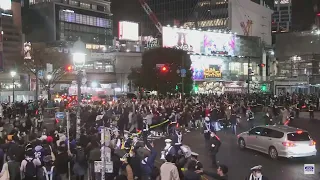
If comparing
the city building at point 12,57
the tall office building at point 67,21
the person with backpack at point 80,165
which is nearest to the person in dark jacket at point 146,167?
the person with backpack at point 80,165

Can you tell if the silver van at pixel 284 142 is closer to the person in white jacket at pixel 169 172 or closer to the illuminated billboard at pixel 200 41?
the person in white jacket at pixel 169 172

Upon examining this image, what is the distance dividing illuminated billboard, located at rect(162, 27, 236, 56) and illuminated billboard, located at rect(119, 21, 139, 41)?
10.6 m

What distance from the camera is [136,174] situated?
10.6 m

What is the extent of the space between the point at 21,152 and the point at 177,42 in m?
60.2

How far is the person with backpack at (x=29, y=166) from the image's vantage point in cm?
978

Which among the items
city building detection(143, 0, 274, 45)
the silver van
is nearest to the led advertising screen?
city building detection(143, 0, 274, 45)

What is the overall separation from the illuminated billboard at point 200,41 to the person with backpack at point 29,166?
58578 mm

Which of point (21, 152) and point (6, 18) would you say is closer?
point (21, 152)

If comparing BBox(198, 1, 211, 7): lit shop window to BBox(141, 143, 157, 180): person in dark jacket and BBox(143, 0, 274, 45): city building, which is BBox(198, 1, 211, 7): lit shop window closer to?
BBox(143, 0, 274, 45): city building

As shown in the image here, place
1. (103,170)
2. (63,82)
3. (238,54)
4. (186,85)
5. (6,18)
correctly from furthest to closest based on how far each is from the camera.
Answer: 1. (238,54)
2. (6,18)
3. (63,82)
4. (186,85)
5. (103,170)

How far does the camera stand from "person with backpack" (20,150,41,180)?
9781 millimetres

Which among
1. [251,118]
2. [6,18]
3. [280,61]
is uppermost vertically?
[6,18]

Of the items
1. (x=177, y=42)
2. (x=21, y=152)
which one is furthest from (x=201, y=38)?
(x=21, y=152)

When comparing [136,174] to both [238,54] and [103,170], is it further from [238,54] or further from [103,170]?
[238,54]
